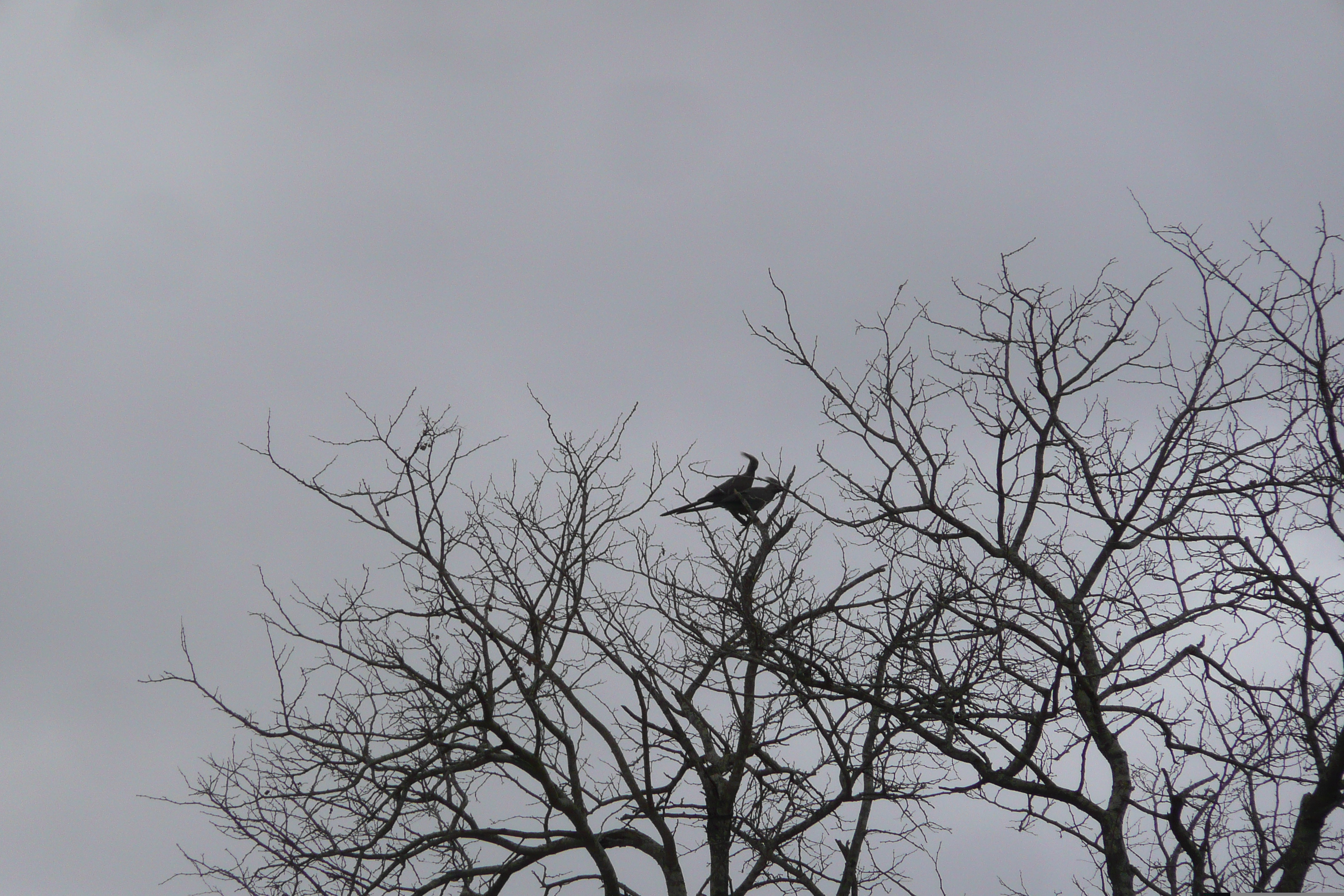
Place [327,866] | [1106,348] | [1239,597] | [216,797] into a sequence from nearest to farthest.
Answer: [1239,597] → [327,866] → [216,797] → [1106,348]

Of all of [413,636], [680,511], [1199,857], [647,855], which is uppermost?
[680,511]

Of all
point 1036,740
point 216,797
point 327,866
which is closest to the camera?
point 1036,740

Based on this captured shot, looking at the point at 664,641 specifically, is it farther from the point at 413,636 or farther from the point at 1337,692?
the point at 1337,692

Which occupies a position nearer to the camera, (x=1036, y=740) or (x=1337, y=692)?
(x=1036, y=740)

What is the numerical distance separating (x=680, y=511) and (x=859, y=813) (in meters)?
2.90

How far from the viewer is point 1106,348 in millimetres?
7691

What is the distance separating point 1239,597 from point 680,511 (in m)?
3.86

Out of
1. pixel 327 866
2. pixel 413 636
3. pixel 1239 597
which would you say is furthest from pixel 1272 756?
pixel 327 866

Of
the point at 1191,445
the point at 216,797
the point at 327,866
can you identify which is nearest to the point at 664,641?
the point at 327,866

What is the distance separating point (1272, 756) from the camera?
623 cm

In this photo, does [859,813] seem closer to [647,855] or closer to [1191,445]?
[647,855]

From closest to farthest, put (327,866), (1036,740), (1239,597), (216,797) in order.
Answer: (1036,740), (1239,597), (327,866), (216,797)

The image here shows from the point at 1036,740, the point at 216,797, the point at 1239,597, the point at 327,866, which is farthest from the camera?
the point at 216,797

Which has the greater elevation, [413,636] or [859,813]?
[413,636]
